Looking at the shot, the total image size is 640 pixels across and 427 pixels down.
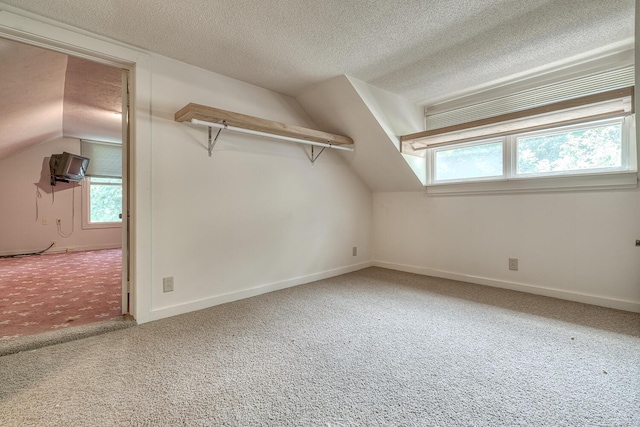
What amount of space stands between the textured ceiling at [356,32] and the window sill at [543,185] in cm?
107

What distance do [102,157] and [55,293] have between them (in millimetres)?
4109

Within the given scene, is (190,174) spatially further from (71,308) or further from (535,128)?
(535,128)

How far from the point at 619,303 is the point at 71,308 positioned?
4.72 metres

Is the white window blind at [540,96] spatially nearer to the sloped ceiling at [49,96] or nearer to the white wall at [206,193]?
the white wall at [206,193]

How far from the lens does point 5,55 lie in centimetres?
222

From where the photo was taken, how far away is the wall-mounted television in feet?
17.2

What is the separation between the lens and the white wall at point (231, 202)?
2.35 m

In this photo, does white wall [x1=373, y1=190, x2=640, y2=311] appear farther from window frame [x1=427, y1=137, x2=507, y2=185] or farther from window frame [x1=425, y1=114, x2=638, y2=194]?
window frame [x1=427, y1=137, x2=507, y2=185]

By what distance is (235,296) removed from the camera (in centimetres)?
275

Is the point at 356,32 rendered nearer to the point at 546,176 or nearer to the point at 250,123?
the point at 250,123

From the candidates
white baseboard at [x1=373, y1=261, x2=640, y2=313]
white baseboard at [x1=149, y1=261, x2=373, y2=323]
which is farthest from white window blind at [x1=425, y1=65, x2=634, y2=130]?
white baseboard at [x1=149, y1=261, x2=373, y2=323]

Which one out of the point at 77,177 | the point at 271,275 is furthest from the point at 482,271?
the point at 77,177

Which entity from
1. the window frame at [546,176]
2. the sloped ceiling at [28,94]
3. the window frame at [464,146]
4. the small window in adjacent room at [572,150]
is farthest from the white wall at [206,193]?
the small window in adjacent room at [572,150]

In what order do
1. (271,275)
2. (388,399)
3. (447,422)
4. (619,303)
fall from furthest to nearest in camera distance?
1. (271,275)
2. (619,303)
3. (388,399)
4. (447,422)
